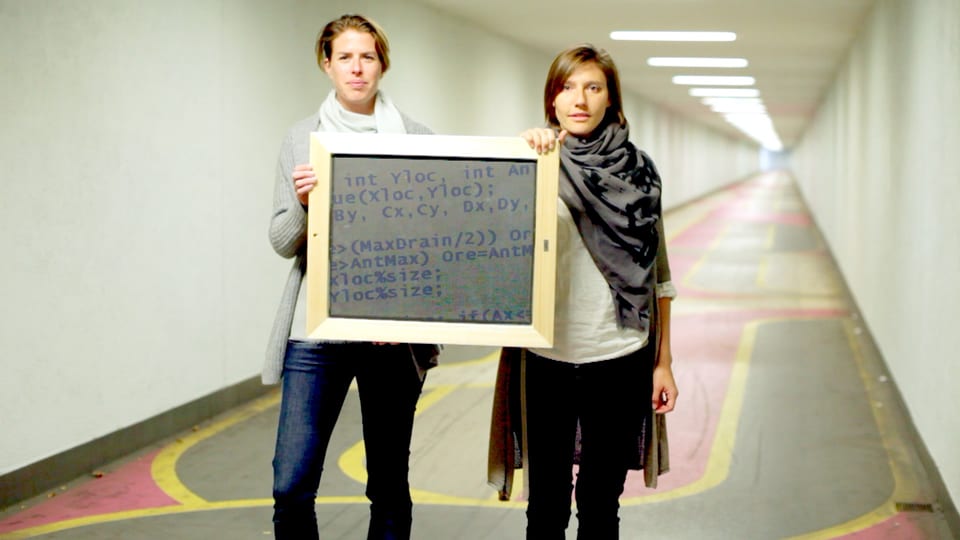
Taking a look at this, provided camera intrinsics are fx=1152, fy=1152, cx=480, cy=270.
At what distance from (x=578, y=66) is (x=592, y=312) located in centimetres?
61

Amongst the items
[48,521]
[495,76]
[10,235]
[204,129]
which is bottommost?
[48,521]

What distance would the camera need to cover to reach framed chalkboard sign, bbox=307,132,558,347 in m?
2.84

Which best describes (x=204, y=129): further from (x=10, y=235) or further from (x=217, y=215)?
(x=10, y=235)

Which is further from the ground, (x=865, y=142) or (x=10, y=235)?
(x=865, y=142)

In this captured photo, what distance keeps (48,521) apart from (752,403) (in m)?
4.21

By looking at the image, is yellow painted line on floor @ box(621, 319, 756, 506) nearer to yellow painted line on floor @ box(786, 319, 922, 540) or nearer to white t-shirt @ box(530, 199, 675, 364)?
yellow painted line on floor @ box(786, 319, 922, 540)

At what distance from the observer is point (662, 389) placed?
3.08 metres

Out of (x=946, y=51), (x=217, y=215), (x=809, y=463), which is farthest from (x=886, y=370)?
(x=217, y=215)

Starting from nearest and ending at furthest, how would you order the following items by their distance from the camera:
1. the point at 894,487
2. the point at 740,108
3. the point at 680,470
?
the point at 894,487 < the point at 680,470 < the point at 740,108

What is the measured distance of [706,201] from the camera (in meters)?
36.2

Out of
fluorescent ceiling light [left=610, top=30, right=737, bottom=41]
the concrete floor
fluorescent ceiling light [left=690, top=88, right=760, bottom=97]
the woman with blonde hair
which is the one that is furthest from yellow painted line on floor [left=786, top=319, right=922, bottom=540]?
fluorescent ceiling light [left=690, top=88, right=760, bottom=97]

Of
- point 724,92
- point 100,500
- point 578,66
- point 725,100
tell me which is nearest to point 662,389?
A: point 578,66

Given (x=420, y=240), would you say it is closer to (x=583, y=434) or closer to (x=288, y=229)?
(x=288, y=229)

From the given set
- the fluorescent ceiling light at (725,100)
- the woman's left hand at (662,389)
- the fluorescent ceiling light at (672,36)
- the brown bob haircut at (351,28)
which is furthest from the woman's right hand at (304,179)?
the fluorescent ceiling light at (725,100)
